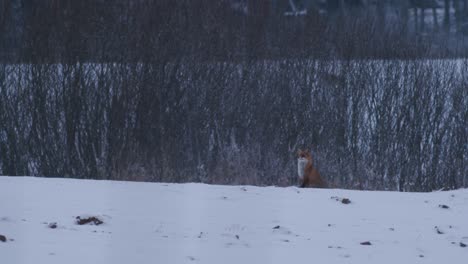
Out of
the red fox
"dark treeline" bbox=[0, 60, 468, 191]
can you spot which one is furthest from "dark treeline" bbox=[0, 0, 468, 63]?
the red fox

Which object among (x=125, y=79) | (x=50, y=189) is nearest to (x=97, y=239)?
(x=50, y=189)

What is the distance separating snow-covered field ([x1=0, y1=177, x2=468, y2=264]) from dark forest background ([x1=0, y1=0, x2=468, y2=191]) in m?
5.87

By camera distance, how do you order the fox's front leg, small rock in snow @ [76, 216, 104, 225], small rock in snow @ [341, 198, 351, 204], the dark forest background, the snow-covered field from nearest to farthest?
the snow-covered field
small rock in snow @ [76, 216, 104, 225]
small rock in snow @ [341, 198, 351, 204]
the fox's front leg
the dark forest background

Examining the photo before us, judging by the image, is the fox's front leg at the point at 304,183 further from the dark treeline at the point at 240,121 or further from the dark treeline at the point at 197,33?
the dark treeline at the point at 197,33

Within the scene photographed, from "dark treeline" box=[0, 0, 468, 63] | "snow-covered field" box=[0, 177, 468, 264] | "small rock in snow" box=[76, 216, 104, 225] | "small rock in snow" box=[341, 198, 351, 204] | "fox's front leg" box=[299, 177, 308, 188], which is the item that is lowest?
"fox's front leg" box=[299, 177, 308, 188]

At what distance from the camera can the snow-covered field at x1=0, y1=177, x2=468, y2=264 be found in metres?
5.97

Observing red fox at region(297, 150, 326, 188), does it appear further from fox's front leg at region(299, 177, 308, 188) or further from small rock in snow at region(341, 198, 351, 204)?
small rock in snow at region(341, 198, 351, 204)

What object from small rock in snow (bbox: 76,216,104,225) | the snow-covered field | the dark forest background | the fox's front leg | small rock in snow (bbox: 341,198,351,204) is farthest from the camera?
the dark forest background

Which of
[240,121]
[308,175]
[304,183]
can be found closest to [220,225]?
[304,183]

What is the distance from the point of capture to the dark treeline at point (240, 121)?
1499 cm

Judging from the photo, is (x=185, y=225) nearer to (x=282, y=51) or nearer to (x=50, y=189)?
(x=50, y=189)

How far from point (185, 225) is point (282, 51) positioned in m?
10.0

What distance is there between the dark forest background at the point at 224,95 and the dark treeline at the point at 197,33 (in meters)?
0.03

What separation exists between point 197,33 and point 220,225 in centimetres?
926
